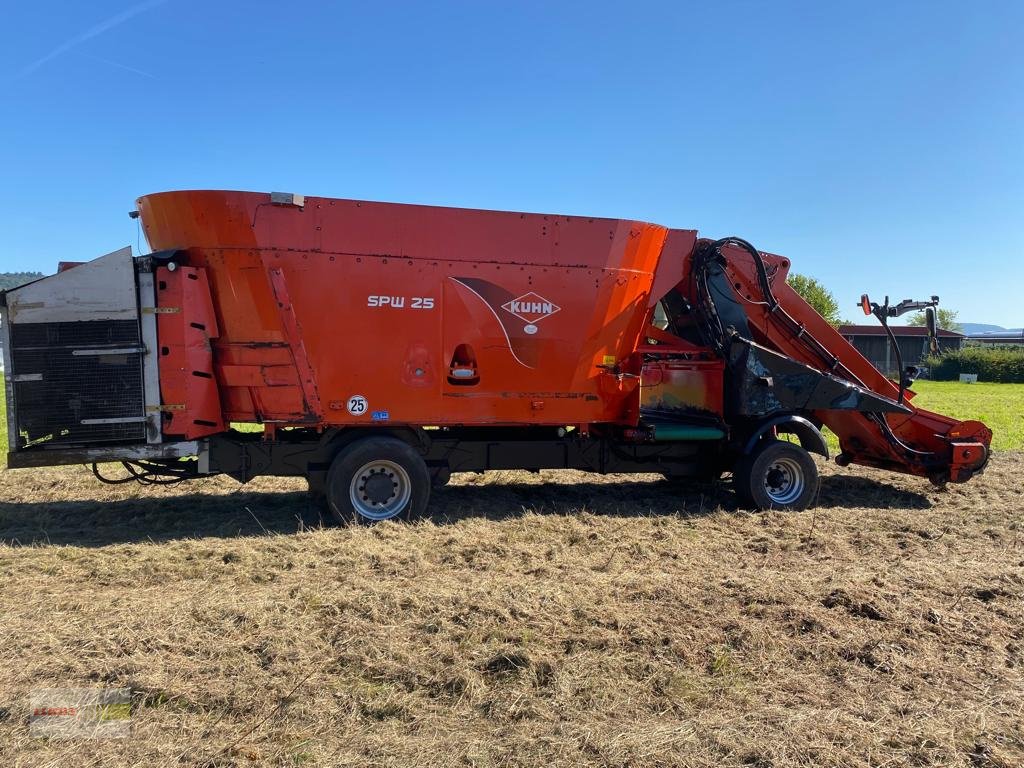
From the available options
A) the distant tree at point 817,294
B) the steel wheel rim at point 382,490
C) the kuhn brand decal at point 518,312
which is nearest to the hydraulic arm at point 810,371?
the kuhn brand decal at point 518,312

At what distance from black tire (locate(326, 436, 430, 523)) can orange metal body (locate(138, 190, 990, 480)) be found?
28cm

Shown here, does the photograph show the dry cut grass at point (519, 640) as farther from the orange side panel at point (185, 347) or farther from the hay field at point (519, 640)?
the orange side panel at point (185, 347)

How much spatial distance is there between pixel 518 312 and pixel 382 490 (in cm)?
226

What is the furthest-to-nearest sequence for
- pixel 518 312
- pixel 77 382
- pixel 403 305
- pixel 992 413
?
pixel 992 413 → pixel 518 312 → pixel 403 305 → pixel 77 382

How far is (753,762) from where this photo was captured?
9.63 feet

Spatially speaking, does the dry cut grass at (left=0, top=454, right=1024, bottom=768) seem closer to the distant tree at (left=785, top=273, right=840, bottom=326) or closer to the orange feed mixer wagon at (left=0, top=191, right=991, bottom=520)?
the orange feed mixer wagon at (left=0, top=191, right=991, bottom=520)

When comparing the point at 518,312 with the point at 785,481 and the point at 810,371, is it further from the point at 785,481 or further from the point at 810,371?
the point at 785,481

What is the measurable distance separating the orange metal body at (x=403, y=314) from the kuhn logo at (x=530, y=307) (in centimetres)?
1

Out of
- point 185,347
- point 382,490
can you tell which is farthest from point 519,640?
point 185,347

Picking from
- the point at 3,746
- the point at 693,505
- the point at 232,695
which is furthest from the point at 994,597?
the point at 3,746

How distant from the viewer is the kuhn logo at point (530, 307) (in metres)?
6.95

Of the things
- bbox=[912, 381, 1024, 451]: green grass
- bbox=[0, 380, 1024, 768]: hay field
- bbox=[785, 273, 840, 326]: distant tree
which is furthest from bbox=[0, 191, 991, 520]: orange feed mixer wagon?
bbox=[785, 273, 840, 326]: distant tree

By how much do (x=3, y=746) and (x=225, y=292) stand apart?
420cm

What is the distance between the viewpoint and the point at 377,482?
684cm
